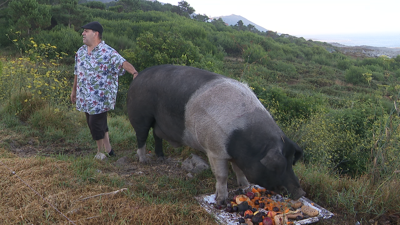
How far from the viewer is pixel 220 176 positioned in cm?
365

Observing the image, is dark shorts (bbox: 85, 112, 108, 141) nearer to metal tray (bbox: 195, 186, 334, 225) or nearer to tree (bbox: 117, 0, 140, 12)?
metal tray (bbox: 195, 186, 334, 225)

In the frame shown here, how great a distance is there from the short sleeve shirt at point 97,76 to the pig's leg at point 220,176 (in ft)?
6.42

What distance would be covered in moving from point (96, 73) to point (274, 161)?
9.06 feet

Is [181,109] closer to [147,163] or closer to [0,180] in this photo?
[147,163]

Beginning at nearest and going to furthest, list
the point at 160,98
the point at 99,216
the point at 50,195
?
the point at 99,216, the point at 50,195, the point at 160,98

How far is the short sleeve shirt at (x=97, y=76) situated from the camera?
4.62 m

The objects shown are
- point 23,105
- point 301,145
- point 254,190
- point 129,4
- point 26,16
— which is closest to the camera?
point 254,190

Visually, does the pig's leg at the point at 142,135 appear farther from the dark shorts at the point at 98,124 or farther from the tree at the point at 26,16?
the tree at the point at 26,16

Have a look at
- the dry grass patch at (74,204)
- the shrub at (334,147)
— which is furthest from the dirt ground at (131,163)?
the shrub at (334,147)

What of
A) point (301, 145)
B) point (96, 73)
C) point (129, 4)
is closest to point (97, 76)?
point (96, 73)

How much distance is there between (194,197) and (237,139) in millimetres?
933

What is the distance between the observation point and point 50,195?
339cm

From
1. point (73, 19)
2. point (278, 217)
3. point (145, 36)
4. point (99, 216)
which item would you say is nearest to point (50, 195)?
point (99, 216)

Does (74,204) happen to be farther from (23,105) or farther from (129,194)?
(23,105)
